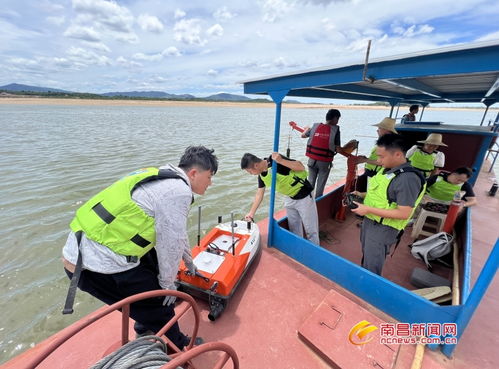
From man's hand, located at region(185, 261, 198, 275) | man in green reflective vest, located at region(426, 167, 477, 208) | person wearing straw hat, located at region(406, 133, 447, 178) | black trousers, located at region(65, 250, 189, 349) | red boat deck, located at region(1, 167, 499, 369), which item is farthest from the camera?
person wearing straw hat, located at region(406, 133, 447, 178)

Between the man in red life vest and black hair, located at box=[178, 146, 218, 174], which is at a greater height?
black hair, located at box=[178, 146, 218, 174]

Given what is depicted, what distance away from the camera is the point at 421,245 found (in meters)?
3.43

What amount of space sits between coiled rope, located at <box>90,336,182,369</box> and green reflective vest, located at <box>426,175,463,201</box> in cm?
451

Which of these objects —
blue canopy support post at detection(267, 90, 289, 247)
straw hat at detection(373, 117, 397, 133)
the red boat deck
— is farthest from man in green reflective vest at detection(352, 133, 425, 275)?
straw hat at detection(373, 117, 397, 133)

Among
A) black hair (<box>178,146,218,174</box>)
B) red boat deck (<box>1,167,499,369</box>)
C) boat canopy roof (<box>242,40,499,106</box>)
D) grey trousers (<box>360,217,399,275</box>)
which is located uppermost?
boat canopy roof (<box>242,40,499,106</box>)

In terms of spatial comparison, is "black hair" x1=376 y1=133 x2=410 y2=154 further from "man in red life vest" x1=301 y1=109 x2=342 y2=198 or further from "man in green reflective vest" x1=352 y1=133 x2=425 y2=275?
"man in red life vest" x1=301 y1=109 x2=342 y2=198

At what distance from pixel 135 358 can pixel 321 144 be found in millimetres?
4023

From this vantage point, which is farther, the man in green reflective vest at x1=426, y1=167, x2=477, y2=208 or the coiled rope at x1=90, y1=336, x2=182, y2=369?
the man in green reflective vest at x1=426, y1=167, x2=477, y2=208

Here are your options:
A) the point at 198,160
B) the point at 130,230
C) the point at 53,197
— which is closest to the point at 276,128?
the point at 198,160

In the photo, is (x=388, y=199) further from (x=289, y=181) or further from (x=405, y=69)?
(x=289, y=181)

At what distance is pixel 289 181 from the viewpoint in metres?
3.12

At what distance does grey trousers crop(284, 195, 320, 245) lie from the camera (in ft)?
10.7

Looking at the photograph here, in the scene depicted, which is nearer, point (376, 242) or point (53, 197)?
point (376, 242)

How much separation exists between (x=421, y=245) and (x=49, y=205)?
8.01m
